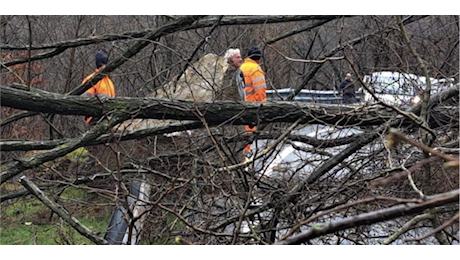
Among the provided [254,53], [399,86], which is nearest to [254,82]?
[254,53]

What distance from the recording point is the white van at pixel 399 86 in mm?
5387

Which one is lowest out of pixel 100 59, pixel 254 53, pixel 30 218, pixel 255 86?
pixel 30 218

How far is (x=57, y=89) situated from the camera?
1190 centimetres

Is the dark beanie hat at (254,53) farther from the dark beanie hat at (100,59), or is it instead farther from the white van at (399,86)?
the white van at (399,86)

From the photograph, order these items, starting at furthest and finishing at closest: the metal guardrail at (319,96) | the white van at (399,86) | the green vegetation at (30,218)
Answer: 1. the green vegetation at (30,218)
2. the metal guardrail at (319,96)
3. the white van at (399,86)

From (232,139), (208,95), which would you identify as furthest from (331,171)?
(208,95)

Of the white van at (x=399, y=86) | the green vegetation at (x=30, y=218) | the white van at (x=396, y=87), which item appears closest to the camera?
the white van at (x=399, y=86)

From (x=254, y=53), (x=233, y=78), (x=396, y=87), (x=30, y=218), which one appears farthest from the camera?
(x=254, y=53)

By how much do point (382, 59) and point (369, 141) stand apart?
2.67 m

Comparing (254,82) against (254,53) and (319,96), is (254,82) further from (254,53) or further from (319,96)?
(319,96)

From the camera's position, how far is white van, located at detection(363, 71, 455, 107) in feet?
17.7

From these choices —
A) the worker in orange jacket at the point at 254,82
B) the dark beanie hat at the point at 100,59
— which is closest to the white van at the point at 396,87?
the worker in orange jacket at the point at 254,82

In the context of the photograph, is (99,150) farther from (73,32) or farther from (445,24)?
(445,24)

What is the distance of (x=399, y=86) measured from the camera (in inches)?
233
